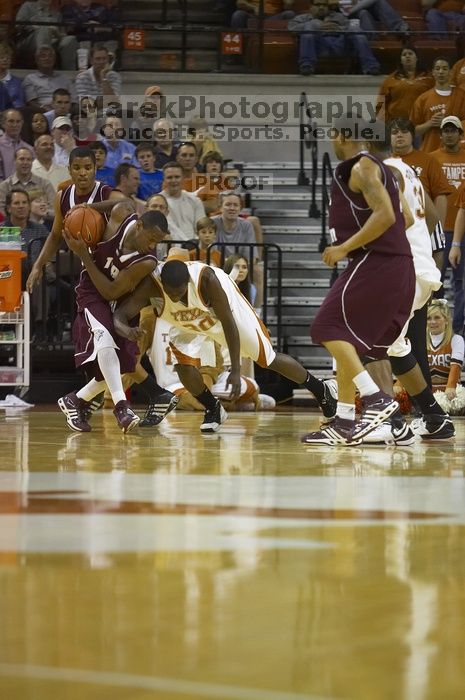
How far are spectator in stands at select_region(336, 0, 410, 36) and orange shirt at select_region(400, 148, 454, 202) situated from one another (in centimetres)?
542

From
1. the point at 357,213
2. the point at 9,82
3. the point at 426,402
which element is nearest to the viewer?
the point at 357,213

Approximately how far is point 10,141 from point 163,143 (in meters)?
1.43

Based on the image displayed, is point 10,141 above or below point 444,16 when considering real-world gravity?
below

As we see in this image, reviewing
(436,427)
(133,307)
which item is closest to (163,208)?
(133,307)

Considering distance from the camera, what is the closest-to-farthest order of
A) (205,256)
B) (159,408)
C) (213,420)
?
(213,420), (159,408), (205,256)

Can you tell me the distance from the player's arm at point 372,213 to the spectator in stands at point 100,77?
26.0ft

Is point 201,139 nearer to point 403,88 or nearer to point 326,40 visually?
point 403,88

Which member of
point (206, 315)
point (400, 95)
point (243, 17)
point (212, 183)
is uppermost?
point (243, 17)

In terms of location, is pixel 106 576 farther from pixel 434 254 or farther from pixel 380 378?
pixel 434 254

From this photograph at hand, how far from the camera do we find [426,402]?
592cm

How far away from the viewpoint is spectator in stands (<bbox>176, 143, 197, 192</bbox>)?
35.8 feet

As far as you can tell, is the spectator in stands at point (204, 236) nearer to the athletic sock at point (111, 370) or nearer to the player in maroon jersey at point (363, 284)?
the athletic sock at point (111, 370)

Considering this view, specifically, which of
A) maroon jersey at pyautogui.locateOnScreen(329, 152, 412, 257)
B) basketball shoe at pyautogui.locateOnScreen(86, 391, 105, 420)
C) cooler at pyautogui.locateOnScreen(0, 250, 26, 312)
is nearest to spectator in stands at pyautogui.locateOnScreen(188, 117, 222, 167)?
cooler at pyautogui.locateOnScreen(0, 250, 26, 312)

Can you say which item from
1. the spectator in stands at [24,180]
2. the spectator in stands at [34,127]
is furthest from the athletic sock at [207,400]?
the spectator in stands at [34,127]
